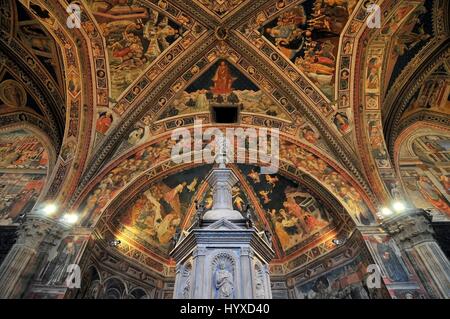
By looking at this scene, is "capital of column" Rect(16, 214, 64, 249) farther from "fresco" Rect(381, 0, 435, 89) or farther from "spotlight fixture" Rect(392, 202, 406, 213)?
"fresco" Rect(381, 0, 435, 89)

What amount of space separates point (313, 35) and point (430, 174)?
20.0 feet

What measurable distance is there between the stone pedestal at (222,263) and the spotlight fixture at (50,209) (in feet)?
18.2

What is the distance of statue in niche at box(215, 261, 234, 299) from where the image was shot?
133 inches

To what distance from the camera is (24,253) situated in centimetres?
706

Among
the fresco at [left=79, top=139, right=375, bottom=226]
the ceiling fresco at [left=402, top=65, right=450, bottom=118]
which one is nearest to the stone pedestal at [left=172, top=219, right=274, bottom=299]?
the fresco at [left=79, top=139, right=375, bottom=226]

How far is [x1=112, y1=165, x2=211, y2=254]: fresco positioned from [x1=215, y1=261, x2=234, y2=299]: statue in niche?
763cm

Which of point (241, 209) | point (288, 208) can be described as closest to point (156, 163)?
point (241, 209)

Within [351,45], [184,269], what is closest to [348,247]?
[351,45]

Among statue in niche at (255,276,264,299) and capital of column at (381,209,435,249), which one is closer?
statue in niche at (255,276,264,299)

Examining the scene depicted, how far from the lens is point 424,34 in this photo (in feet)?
31.6

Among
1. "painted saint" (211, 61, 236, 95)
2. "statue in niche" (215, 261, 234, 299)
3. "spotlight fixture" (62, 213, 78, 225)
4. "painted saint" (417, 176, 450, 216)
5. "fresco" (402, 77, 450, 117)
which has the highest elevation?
"painted saint" (211, 61, 236, 95)

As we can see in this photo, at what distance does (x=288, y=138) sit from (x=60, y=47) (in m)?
8.28

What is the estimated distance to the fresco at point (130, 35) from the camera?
9.32 m
